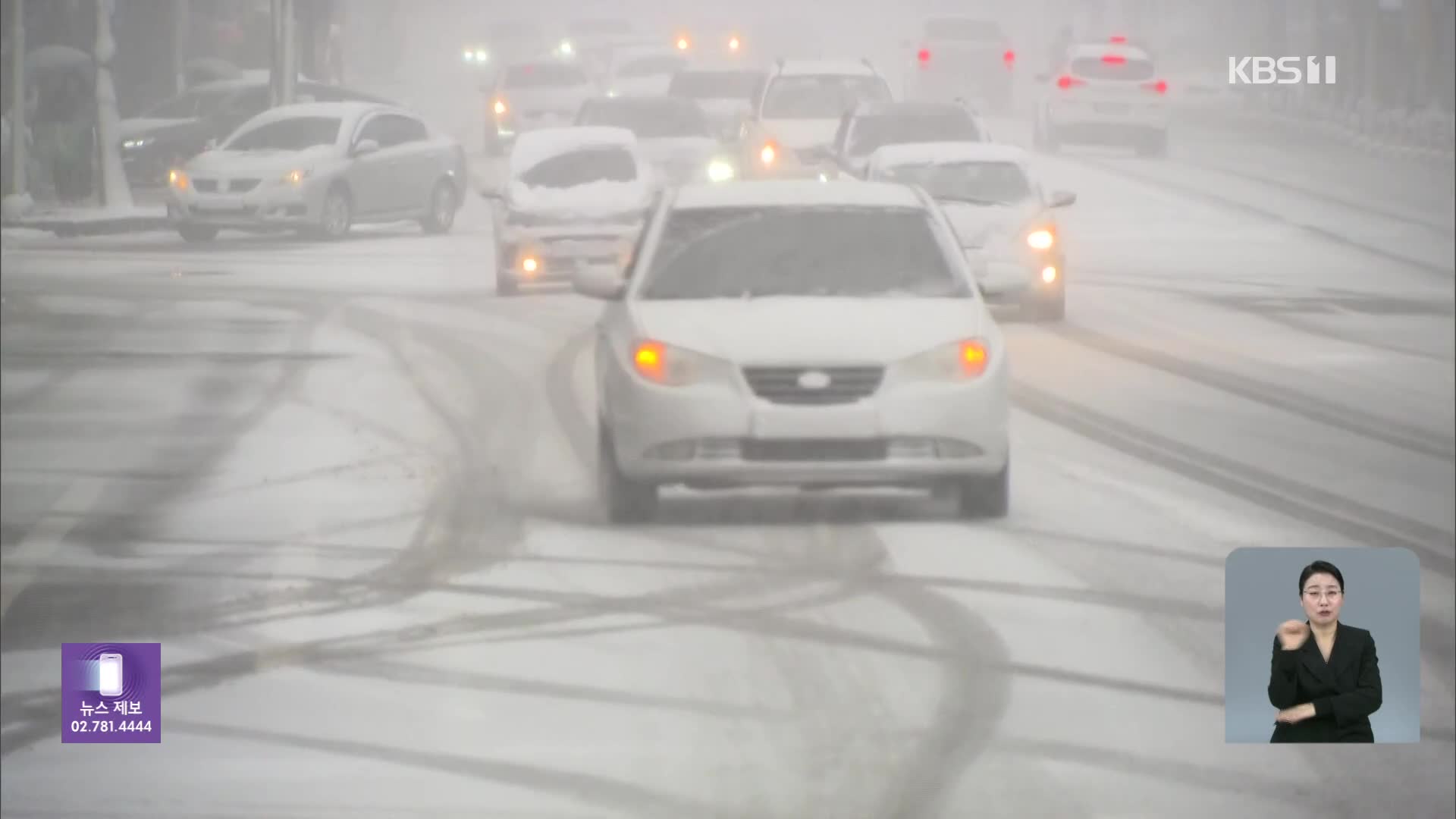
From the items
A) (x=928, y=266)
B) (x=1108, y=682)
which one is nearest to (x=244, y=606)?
(x=928, y=266)

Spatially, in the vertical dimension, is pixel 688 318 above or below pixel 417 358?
above

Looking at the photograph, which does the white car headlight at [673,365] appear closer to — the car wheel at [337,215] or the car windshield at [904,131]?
the car wheel at [337,215]

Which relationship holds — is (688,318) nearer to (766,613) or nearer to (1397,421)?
(766,613)

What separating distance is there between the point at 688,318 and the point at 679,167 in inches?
517

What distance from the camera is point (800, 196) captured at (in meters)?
8.78

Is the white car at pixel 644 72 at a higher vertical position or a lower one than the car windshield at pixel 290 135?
lower

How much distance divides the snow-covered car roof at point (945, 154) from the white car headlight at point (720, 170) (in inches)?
157

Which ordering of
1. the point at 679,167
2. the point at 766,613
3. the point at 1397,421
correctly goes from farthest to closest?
the point at 679,167, the point at 1397,421, the point at 766,613

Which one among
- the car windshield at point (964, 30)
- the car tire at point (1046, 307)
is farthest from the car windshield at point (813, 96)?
the car tire at point (1046, 307)

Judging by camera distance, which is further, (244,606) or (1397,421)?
(1397,421)

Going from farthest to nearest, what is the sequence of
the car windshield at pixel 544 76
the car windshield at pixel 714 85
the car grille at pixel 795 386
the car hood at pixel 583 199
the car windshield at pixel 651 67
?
the car windshield at pixel 651 67 → the car windshield at pixel 714 85 → the car windshield at pixel 544 76 → the car hood at pixel 583 199 → the car grille at pixel 795 386

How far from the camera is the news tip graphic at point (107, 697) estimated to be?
18.4ft

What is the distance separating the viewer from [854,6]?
14.3m

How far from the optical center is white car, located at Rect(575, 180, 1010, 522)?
323 inches
